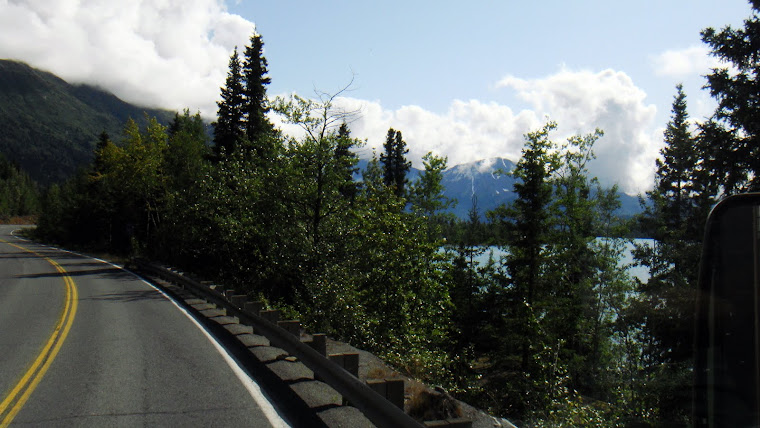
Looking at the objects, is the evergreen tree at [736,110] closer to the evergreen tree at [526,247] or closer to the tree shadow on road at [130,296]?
the evergreen tree at [526,247]

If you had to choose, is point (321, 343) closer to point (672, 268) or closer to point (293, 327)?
point (293, 327)

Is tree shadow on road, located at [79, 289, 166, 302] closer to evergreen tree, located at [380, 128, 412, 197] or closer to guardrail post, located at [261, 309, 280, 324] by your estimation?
guardrail post, located at [261, 309, 280, 324]

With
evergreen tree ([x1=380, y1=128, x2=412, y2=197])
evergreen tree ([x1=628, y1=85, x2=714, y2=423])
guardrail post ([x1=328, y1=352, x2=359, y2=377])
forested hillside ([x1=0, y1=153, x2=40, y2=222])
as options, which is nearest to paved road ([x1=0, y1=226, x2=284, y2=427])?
guardrail post ([x1=328, y1=352, x2=359, y2=377])

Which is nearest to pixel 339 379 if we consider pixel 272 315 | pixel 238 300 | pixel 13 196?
pixel 272 315

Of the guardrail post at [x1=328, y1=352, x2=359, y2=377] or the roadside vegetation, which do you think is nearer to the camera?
the guardrail post at [x1=328, y1=352, x2=359, y2=377]

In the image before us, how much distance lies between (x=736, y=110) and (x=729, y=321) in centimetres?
1833

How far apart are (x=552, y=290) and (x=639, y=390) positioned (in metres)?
10.4

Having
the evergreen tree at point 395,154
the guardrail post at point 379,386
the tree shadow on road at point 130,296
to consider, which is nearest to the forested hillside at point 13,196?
the evergreen tree at point 395,154

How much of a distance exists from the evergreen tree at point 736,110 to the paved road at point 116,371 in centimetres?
1555

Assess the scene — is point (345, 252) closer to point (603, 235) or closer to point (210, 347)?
point (210, 347)

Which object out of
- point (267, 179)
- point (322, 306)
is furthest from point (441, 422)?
point (267, 179)

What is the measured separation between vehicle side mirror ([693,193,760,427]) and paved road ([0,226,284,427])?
197 inches

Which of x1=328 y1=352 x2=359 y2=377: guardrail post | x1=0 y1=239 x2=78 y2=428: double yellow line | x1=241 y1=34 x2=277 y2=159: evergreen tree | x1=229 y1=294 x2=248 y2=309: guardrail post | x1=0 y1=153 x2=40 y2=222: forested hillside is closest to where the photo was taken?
x1=328 y1=352 x2=359 y2=377: guardrail post

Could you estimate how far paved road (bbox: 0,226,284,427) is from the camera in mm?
6266
